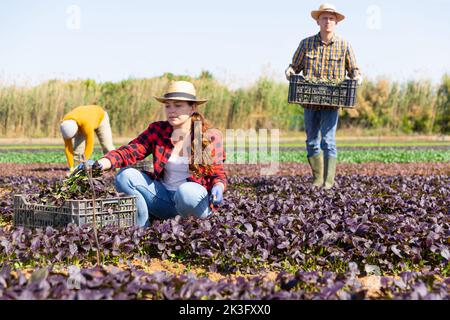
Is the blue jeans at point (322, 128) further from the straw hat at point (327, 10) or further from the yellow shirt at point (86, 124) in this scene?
the yellow shirt at point (86, 124)

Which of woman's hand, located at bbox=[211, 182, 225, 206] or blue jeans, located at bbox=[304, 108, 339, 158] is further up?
blue jeans, located at bbox=[304, 108, 339, 158]

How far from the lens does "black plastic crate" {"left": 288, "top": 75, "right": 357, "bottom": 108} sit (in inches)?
293

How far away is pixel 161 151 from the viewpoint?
4871 mm

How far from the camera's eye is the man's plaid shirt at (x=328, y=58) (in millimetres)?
7531

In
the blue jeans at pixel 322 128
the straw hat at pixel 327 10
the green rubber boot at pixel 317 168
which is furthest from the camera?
the green rubber boot at pixel 317 168

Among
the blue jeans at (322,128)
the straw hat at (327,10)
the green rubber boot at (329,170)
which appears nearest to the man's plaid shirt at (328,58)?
the straw hat at (327,10)

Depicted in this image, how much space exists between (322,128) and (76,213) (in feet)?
14.1

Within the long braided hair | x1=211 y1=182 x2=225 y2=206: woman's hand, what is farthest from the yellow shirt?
x1=211 y1=182 x2=225 y2=206: woman's hand

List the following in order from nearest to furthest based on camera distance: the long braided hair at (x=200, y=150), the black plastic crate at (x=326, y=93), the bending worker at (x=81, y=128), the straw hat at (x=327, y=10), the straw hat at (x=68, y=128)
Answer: the long braided hair at (x=200, y=150)
the straw hat at (x=327, y=10)
the black plastic crate at (x=326, y=93)
the straw hat at (x=68, y=128)
the bending worker at (x=81, y=128)

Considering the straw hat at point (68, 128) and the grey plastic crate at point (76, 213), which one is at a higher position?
the straw hat at point (68, 128)

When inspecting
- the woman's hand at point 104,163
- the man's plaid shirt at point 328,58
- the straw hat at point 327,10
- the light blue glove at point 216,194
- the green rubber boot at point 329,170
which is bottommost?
the green rubber boot at point 329,170

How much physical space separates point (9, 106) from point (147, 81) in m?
Answer: 6.28

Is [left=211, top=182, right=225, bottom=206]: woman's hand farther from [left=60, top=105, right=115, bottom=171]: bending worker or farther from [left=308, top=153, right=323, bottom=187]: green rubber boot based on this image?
[left=60, top=105, right=115, bottom=171]: bending worker
